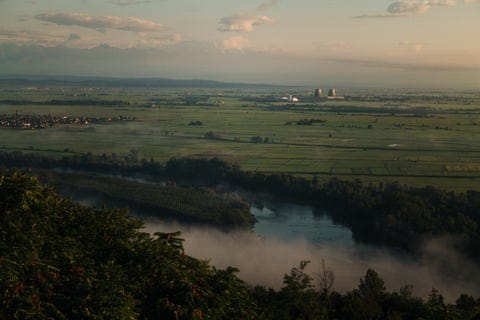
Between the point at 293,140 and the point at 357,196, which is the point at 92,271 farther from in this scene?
the point at 293,140

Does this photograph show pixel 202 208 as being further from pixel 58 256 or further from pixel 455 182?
pixel 58 256

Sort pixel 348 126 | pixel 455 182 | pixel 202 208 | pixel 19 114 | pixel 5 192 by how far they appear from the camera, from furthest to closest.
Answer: pixel 348 126, pixel 19 114, pixel 455 182, pixel 202 208, pixel 5 192

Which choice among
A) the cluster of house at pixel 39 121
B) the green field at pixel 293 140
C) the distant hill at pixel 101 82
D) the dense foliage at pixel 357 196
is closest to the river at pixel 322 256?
the dense foliage at pixel 357 196

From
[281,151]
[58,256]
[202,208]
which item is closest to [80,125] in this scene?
[281,151]

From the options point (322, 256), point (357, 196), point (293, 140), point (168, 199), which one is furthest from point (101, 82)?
point (322, 256)

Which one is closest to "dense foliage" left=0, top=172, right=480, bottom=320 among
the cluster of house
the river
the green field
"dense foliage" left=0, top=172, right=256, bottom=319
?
"dense foliage" left=0, top=172, right=256, bottom=319

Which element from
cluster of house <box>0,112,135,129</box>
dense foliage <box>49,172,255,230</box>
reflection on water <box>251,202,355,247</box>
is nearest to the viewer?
reflection on water <box>251,202,355,247</box>

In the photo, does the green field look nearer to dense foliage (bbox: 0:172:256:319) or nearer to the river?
the river
